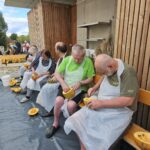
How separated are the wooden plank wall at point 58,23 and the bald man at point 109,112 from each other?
337cm

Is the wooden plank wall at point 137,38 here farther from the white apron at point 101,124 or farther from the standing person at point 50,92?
the standing person at point 50,92

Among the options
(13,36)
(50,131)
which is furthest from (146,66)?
(13,36)

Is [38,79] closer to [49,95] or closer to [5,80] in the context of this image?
[49,95]

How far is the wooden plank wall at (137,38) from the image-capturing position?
1562 millimetres

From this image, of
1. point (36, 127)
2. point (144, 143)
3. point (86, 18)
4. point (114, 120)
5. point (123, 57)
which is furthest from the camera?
point (86, 18)

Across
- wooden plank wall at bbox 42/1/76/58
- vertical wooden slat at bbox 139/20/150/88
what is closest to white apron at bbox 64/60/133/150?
vertical wooden slat at bbox 139/20/150/88

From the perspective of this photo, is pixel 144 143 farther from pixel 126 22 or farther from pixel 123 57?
pixel 126 22

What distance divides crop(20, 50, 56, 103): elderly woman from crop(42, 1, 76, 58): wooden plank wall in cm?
172

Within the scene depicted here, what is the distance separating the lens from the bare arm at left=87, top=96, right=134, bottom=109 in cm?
133

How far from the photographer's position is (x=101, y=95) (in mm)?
1548

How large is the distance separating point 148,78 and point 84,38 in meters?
2.61

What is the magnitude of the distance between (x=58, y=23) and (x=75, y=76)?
299 cm

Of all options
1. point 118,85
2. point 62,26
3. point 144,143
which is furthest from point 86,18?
point 144,143

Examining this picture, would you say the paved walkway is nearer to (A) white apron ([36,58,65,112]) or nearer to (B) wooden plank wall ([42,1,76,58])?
(A) white apron ([36,58,65,112])
